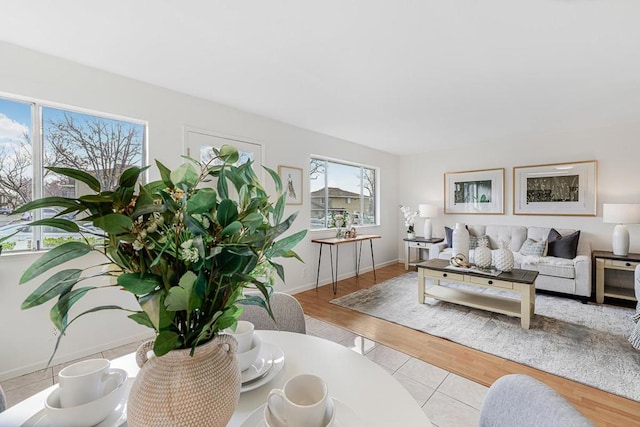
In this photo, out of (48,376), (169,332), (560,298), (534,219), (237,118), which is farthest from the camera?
(534,219)

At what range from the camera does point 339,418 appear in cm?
70

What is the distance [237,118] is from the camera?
342 cm

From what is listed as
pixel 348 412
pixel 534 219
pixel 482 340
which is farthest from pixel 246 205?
pixel 534 219

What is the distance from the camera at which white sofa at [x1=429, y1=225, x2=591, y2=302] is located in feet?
11.6

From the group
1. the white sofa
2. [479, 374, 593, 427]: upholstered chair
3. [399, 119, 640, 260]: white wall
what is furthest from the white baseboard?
[399, 119, 640, 260]: white wall

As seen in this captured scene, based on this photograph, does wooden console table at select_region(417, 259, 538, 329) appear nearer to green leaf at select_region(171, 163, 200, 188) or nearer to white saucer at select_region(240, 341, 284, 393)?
white saucer at select_region(240, 341, 284, 393)

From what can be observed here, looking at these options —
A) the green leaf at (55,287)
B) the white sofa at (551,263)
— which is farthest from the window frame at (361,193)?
the green leaf at (55,287)

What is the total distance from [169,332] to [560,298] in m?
4.80

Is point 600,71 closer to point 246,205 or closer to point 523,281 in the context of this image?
point 523,281

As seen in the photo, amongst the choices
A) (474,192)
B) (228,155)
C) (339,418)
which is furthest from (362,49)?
(474,192)

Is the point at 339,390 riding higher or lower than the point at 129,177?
lower

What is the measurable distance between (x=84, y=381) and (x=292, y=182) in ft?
11.3

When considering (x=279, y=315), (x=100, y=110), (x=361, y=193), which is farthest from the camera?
(x=361, y=193)

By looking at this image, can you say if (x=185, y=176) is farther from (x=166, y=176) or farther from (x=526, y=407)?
(x=526, y=407)
